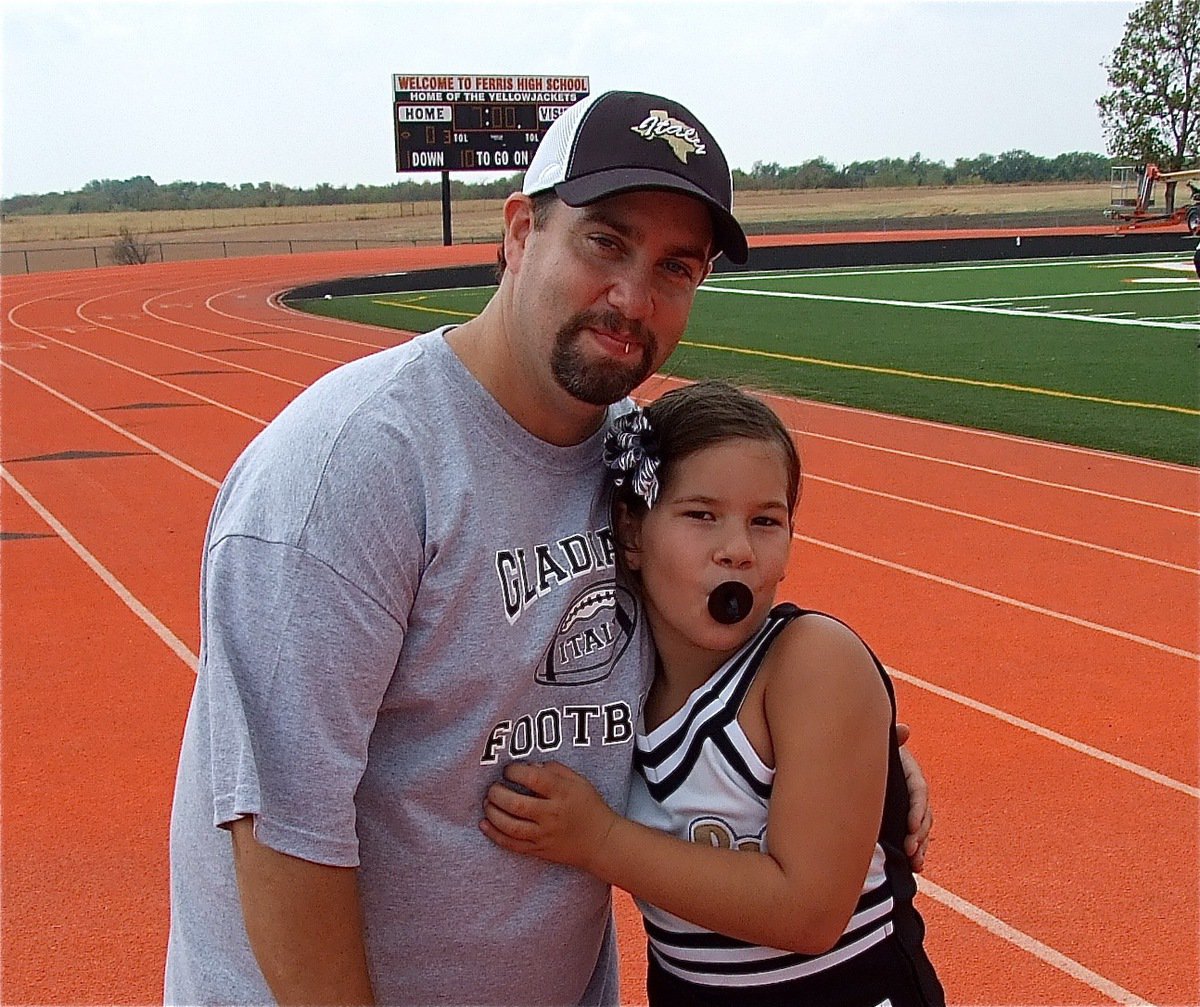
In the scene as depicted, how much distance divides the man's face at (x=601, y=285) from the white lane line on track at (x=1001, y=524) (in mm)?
6299

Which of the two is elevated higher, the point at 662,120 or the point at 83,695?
the point at 662,120

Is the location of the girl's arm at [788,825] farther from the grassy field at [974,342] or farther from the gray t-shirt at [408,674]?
the grassy field at [974,342]

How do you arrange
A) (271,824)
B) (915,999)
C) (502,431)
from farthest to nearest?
(915,999) → (502,431) → (271,824)

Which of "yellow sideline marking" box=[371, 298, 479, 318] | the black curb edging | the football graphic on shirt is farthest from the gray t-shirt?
the black curb edging

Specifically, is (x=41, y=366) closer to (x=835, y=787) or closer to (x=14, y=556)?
(x=14, y=556)

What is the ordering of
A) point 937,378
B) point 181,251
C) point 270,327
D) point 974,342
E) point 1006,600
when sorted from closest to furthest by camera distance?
point 1006,600 < point 937,378 < point 974,342 < point 270,327 < point 181,251

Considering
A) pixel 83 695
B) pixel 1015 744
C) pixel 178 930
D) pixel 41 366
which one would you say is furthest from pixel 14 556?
pixel 41 366

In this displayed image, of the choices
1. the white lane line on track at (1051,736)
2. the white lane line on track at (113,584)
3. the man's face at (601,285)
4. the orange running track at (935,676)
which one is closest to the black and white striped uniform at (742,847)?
the man's face at (601,285)

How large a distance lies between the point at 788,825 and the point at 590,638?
35cm

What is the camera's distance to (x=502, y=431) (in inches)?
68.8

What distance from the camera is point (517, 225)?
1928mm

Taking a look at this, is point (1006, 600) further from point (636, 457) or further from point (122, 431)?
point (122, 431)

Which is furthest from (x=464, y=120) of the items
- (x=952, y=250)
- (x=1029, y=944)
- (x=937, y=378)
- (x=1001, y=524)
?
(x=1029, y=944)

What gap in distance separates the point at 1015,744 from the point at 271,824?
416 cm
